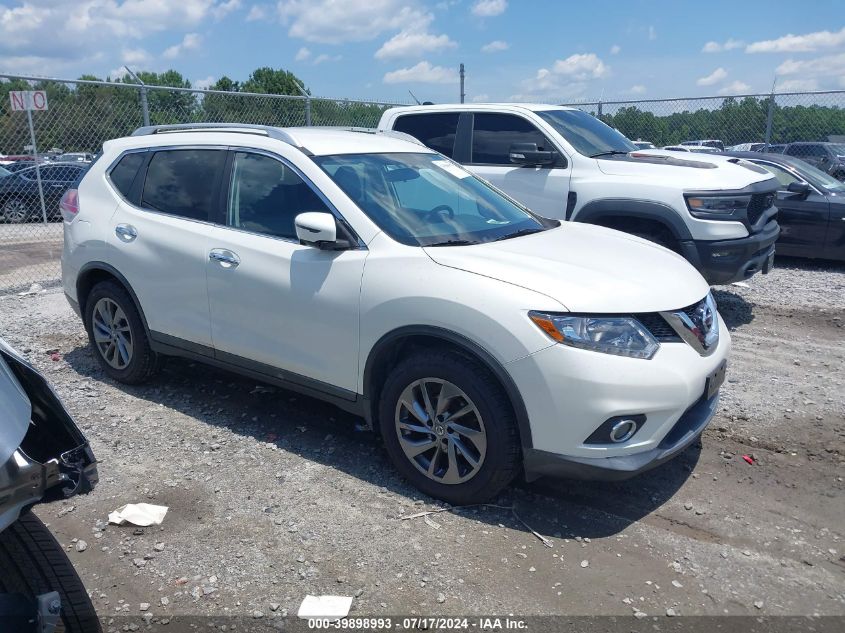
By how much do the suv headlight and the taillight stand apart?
3.85 metres

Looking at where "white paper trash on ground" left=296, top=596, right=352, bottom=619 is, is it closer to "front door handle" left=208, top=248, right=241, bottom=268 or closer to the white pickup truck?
"front door handle" left=208, top=248, right=241, bottom=268

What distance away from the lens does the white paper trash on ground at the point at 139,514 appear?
3.70m

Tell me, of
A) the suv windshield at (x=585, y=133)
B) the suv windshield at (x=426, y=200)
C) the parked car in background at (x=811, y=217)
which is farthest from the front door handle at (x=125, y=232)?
the parked car in background at (x=811, y=217)

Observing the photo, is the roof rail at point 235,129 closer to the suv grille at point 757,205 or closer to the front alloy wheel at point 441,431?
the front alloy wheel at point 441,431

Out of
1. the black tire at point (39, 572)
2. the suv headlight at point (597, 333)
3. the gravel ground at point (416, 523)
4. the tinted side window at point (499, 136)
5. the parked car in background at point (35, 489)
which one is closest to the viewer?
the parked car in background at point (35, 489)

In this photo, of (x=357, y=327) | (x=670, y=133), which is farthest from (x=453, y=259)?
(x=670, y=133)

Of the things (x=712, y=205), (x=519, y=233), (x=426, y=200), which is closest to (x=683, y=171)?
(x=712, y=205)

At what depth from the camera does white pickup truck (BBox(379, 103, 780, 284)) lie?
658 cm

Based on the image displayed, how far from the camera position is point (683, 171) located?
22.5 feet

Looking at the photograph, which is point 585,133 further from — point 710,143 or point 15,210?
point 15,210

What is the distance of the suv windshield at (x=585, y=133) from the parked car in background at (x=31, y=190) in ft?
40.2

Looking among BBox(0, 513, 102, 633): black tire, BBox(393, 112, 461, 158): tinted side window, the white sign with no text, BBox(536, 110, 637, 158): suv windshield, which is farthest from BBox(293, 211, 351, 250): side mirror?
the white sign with no text

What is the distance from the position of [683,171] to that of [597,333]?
161 inches

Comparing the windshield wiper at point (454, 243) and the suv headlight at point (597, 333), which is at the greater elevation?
the windshield wiper at point (454, 243)
